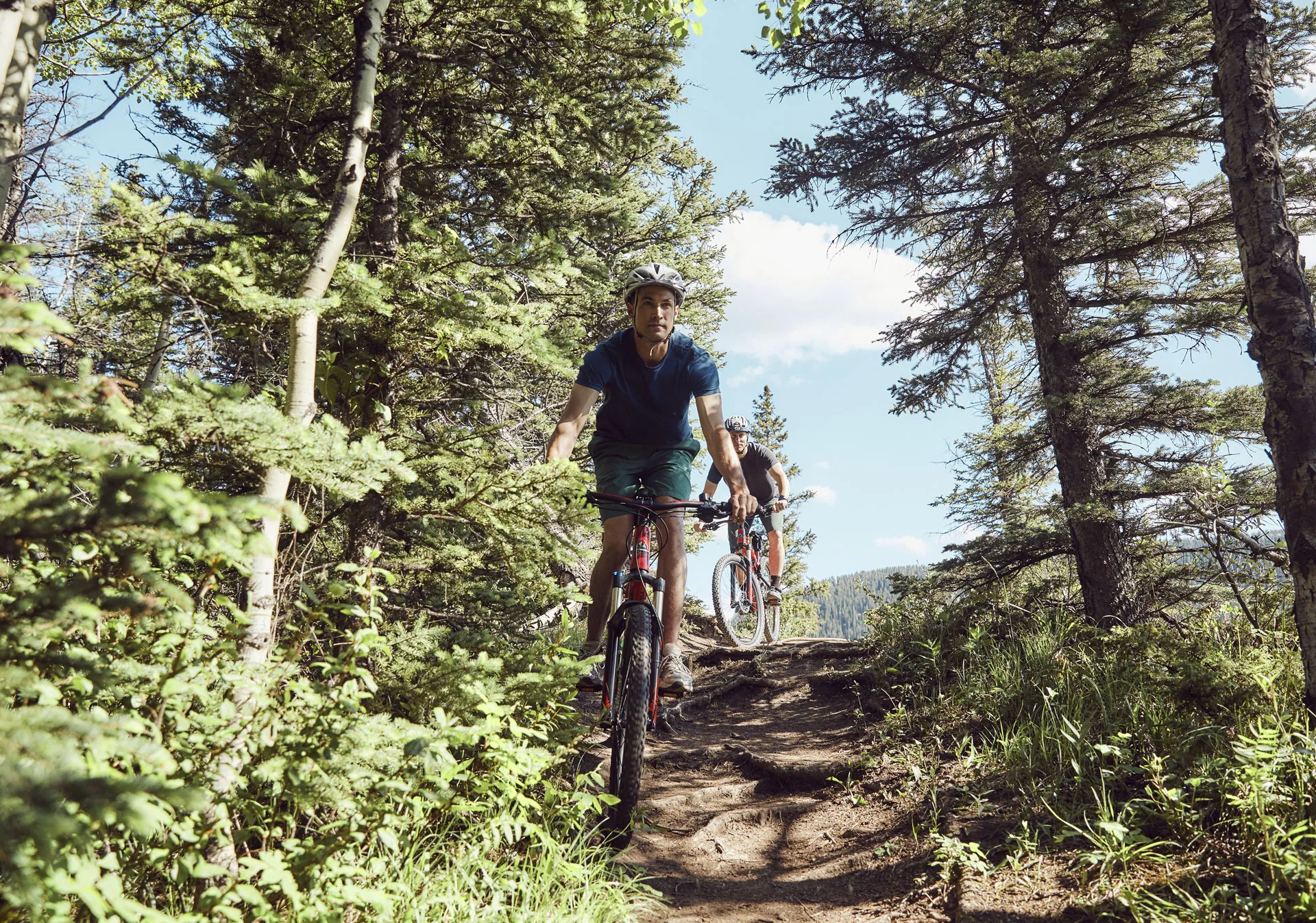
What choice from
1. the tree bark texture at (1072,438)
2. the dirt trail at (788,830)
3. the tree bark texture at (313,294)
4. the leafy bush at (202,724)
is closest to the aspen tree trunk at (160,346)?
the tree bark texture at (313,294)

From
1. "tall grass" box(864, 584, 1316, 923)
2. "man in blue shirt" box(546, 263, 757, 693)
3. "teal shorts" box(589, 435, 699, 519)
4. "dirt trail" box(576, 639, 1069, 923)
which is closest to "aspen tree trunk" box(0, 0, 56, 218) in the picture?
"man in blue shirt" box(546, 263, 757, 693)

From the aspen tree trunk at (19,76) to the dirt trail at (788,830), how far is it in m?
5.36

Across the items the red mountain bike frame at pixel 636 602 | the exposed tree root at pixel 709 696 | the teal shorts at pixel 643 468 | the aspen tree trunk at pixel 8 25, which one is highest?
the aspen tree trunk at pixel 8 25

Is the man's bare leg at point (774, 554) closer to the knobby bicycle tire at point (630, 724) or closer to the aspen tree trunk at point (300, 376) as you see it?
the knobby bicycle tire at point (630, 724)

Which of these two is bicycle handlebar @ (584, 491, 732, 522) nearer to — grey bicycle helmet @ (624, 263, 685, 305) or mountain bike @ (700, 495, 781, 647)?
grey bicycle helmet @ (624, 263, 685, 305)

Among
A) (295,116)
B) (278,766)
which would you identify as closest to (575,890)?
(278,766)

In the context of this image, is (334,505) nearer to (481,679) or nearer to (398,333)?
(398,333)

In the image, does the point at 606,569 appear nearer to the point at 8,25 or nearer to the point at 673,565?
the point at 673,565

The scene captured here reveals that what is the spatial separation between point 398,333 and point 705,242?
431 inches

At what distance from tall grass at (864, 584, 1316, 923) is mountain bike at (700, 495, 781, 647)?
2.81 meters

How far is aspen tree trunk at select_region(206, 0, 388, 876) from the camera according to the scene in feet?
8.61

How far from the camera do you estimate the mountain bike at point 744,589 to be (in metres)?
9.70

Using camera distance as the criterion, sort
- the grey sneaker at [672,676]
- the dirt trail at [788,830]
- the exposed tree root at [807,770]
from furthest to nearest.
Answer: the exposed tree root at [807,770], the grey sneaker at [672,676], the dirt trail at [788,830]

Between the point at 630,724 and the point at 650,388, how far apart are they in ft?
6.94
